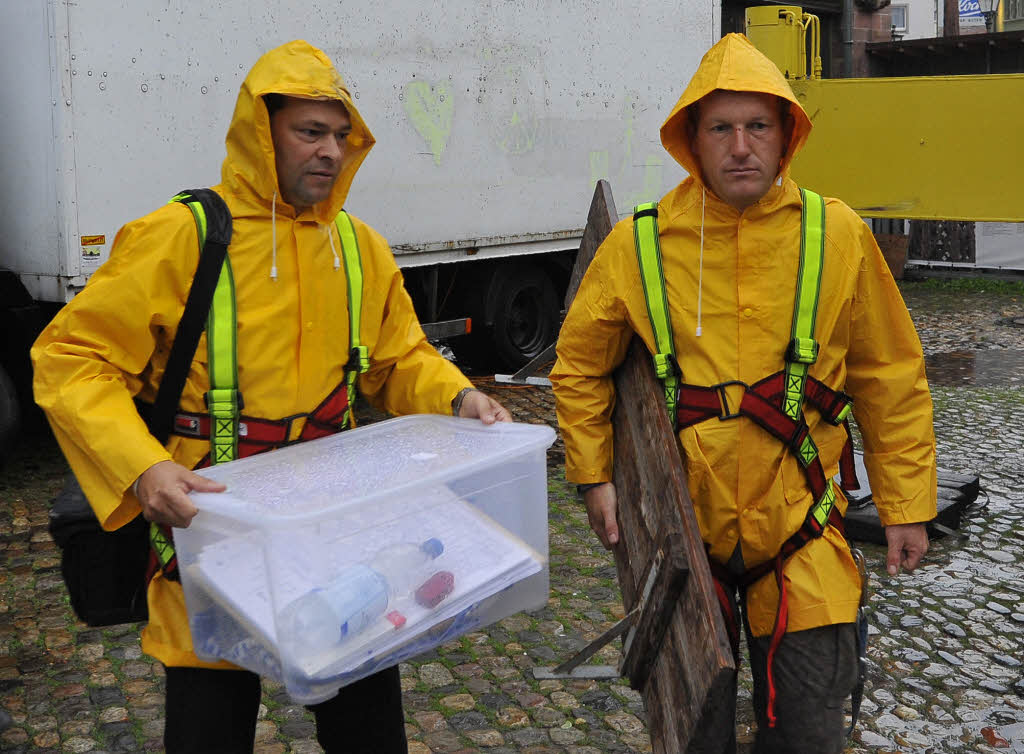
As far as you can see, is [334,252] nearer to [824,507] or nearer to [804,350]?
[804,350]

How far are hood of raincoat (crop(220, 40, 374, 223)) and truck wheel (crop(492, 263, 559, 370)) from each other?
260 inches

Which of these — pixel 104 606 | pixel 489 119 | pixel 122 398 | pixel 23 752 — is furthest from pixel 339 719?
pixel 489 119

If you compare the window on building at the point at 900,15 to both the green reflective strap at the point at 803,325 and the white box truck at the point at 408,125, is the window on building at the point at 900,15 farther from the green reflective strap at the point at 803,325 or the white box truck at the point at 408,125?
the green reflective strap at the point at 803,325

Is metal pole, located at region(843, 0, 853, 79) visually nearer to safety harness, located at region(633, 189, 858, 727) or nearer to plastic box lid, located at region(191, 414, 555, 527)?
safety harness, located at region(633, 189, 858, 727)

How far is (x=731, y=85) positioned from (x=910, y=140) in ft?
38.8

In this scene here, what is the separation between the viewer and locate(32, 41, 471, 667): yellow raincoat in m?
2.28

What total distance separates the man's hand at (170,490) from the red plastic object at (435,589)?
1.38 ft

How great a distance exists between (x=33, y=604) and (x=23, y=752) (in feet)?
4.27

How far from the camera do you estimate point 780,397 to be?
2656mm

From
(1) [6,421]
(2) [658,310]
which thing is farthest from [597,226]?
(1) [6,421]

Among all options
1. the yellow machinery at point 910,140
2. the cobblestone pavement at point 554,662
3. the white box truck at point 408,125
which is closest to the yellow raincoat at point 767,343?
the cobblestone pavement at point 554,662

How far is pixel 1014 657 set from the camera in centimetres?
447

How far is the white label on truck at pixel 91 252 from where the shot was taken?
6.19 m

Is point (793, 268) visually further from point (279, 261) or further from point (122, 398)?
point (122, 398)
